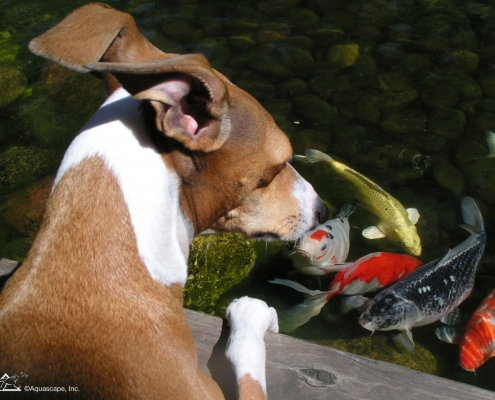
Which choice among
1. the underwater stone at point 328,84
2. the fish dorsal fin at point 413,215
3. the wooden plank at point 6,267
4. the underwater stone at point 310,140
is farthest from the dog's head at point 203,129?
the underwater stone at point 328,84

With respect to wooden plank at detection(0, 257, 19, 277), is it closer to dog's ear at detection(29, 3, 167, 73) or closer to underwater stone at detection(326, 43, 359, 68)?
dog's ear at detection(29, 3, 167, 73)

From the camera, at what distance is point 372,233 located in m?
4.94

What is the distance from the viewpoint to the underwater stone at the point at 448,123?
227 inches

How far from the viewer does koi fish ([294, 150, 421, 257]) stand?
475 cm

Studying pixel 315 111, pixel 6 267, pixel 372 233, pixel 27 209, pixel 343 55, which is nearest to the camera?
pixel 6 267

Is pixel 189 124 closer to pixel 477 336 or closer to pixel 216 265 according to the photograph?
pixel 216 265

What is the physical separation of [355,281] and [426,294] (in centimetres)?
54

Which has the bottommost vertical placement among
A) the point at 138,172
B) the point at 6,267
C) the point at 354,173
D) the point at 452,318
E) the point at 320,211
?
the point at 452,318

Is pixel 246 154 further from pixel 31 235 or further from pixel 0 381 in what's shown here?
pixel 31 235

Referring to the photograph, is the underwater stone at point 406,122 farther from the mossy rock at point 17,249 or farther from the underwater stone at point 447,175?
the mossy rock at point 17,249

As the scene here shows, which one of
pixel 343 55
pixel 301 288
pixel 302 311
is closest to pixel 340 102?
pixel 343 55

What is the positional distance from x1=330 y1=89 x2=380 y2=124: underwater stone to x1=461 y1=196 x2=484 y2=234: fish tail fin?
4.84ft

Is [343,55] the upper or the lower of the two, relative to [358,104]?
upper

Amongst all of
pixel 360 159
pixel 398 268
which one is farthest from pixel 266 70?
pixel 398 268
